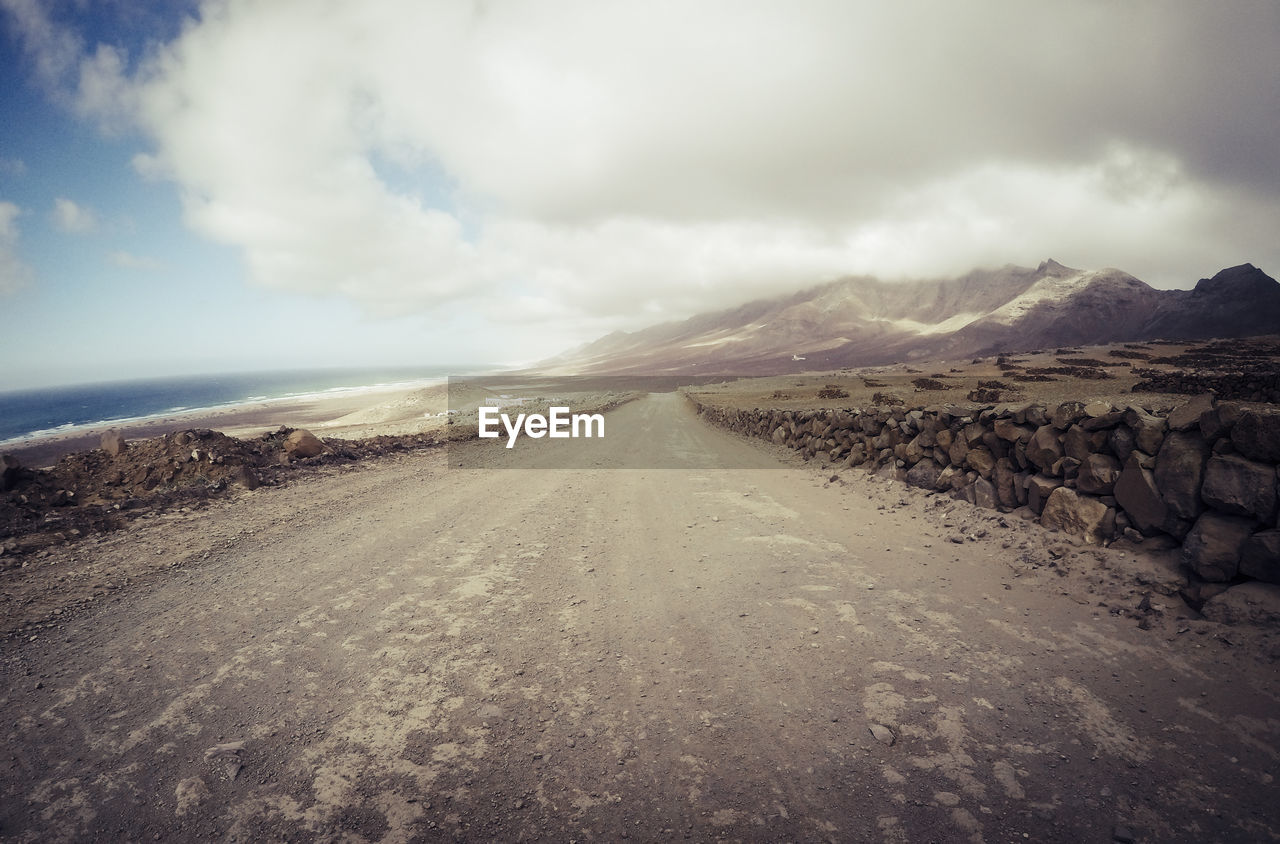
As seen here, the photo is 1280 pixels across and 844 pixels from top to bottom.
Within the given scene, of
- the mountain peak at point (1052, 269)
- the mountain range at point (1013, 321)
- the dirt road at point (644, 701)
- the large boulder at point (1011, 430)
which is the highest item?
the mountain peak at point (1052, 269)

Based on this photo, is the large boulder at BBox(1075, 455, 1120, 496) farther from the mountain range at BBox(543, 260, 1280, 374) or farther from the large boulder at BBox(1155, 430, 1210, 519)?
the mountain range at BBox(543, 260, 1280, 374)

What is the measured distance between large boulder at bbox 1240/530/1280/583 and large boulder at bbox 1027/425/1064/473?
219 cm

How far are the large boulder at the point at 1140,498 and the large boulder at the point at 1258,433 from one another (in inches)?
31.0

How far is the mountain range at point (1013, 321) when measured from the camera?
83.1 m

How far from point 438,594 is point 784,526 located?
513 cm

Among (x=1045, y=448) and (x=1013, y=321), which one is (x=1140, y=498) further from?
(x=1013, y=321)

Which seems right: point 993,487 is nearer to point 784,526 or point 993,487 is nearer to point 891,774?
point 784,526

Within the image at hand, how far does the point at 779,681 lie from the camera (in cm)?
402

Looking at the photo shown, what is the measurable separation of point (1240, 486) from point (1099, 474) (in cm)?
137

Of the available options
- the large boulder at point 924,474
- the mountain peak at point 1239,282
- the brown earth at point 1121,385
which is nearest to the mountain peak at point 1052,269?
the mountain peak at point 1239,282

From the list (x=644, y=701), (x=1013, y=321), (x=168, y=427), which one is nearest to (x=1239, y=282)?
(x=1013, y=321)

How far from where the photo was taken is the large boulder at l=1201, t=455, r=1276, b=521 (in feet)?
13.4

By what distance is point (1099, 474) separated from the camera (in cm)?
560

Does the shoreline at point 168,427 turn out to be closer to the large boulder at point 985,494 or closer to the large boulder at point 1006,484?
the large boulder at point 985,494
